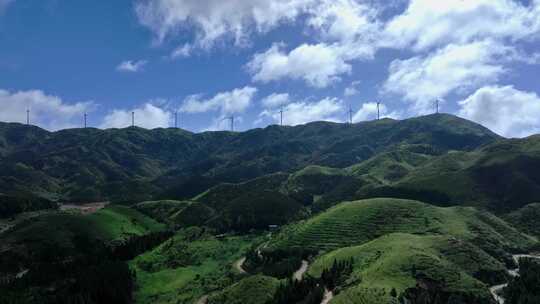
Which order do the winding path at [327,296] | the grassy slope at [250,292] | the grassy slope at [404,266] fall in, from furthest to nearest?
the grassy slope at [250,292]
the winding path at [327,296]
the grassy slope at [404,266]

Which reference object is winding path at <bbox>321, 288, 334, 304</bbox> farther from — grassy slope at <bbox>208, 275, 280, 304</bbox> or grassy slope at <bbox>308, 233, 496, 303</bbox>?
grassy slope at <bbox>208, 275, 280, 304</bbox>

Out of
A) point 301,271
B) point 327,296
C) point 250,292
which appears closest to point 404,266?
point 327,296

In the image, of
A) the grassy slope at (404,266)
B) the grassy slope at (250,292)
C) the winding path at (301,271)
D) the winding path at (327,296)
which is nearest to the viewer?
the grassy slope at (404,266)

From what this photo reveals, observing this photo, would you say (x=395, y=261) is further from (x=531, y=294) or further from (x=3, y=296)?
(x=3, y=296)

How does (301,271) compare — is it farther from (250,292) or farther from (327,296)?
(327,296)

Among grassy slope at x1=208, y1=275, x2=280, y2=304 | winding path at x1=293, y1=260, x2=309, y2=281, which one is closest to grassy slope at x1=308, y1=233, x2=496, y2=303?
winding path at x1=293, y1=260, x2=309, y2=281

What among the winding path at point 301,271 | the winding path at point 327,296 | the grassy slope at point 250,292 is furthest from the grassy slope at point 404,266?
the grassy slope at point 250,292

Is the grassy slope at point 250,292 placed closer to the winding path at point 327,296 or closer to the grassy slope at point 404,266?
the winding path at point 327,296

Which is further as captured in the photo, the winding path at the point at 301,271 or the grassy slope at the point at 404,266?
the winding path at the point at 301,271

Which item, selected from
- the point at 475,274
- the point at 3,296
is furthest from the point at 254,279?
the point at 3,296
